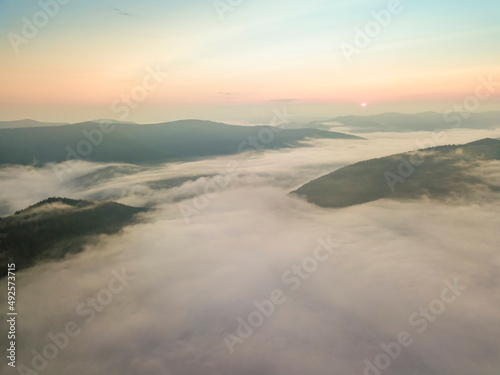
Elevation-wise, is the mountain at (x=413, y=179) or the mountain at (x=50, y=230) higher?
the mountain at (x=413, y=179)

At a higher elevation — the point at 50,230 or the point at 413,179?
the point at 413,179

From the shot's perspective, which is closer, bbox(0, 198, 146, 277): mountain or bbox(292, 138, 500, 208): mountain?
bbox(0, 198, 146, 277): mountain

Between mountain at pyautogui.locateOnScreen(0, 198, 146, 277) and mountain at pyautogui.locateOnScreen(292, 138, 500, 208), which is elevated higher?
mountain at pyautogui.locateOnScreen(292, 138, 500, 208)

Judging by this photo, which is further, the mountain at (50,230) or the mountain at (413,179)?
the mountain at (413,179)

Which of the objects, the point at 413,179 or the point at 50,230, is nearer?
the point at 50,230

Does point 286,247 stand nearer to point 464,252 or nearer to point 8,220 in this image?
point 464,252

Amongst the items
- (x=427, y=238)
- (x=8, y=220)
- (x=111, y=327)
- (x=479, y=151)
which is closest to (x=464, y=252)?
(x=427, y=238)
